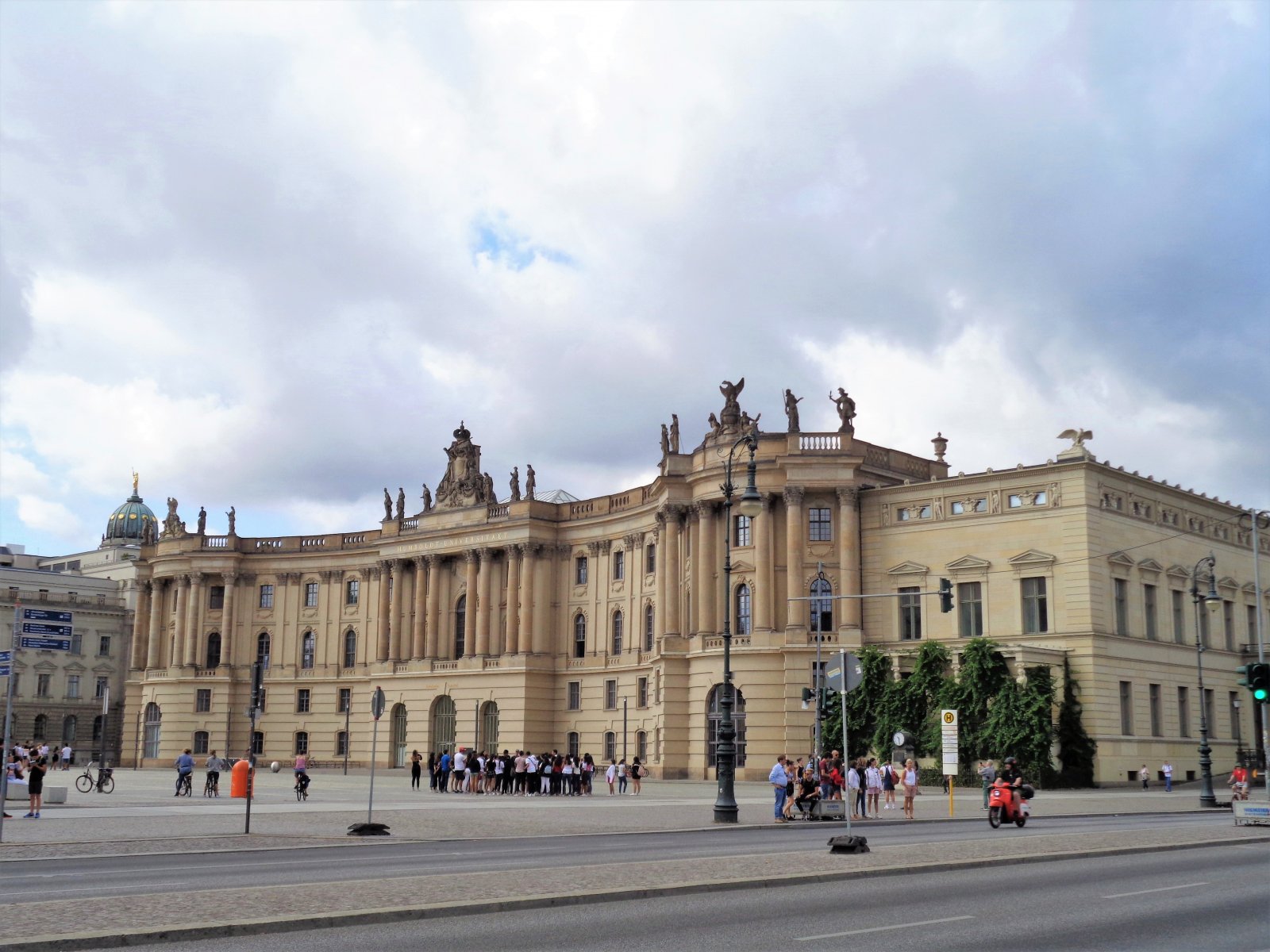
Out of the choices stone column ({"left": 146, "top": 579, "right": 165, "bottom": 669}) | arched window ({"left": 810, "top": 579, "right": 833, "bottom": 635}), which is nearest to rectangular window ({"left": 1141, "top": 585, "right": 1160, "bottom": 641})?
arched window ({"left": 810, "top": 579, "right": 833, "bottom": 635})

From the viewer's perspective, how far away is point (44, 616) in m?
26.9

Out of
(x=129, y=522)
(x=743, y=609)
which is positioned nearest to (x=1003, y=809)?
(x=743, y=609)

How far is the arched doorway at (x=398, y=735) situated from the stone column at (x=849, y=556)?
36.9 meters

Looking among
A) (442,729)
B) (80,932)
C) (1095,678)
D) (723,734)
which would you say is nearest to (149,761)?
(442,729)

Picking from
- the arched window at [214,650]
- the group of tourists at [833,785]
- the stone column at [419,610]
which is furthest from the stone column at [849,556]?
the arched window at [214,650]

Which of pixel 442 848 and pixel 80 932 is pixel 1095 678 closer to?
pixel 442 848

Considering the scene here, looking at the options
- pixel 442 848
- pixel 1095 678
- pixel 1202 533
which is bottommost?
pixel 442 848

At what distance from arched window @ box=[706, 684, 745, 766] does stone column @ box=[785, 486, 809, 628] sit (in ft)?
15.1

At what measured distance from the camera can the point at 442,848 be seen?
85.3ft

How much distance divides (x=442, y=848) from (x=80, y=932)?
1368cm

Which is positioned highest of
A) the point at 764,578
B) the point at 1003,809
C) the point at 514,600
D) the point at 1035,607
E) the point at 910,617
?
the point at 514,600

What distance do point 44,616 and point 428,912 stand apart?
15.2 m

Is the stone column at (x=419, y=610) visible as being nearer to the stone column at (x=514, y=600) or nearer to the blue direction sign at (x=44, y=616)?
the stone column at (x=514, y=600)

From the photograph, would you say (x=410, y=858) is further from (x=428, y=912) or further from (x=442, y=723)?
(x=442, y=723)
